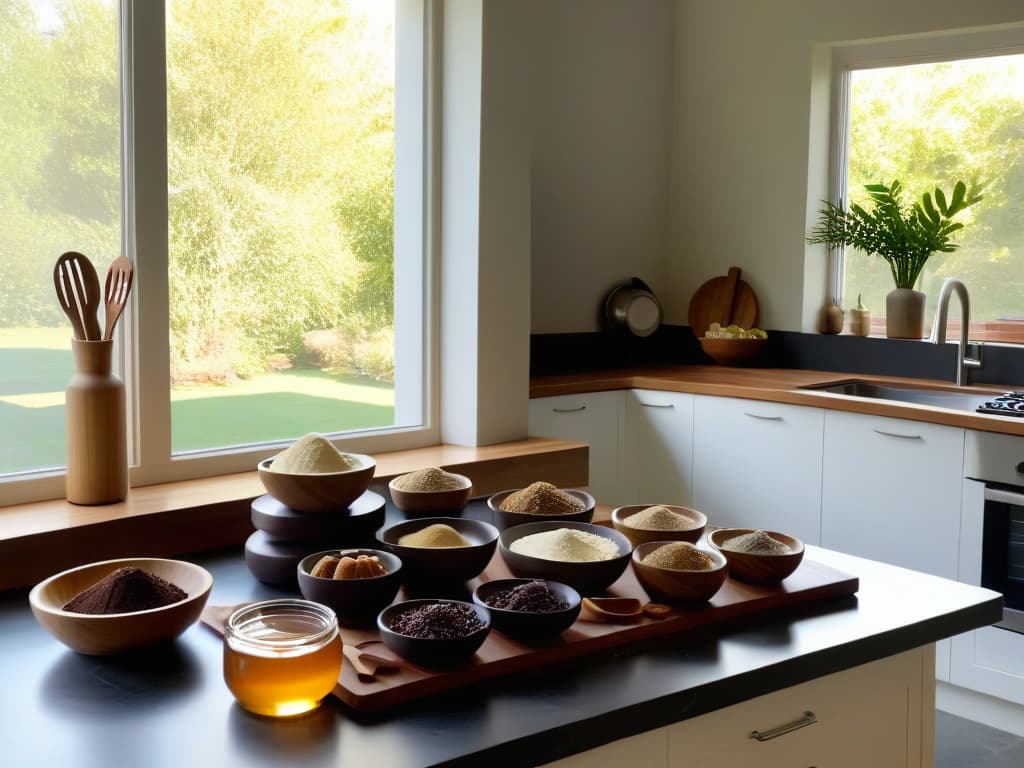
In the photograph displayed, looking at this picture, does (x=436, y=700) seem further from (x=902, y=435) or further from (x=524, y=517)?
(x=902, y=435)

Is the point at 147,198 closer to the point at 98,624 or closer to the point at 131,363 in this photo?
the point at 131,363

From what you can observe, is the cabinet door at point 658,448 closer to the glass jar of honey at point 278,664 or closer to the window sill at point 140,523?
the window sill at point 140,523

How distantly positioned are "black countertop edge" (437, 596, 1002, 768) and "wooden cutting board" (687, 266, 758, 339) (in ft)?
9.40

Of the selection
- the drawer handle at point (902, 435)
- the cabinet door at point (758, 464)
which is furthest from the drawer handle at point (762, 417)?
the drawer handle at point (902, 435)

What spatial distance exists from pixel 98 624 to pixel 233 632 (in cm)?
26

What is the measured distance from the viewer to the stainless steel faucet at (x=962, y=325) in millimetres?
3738

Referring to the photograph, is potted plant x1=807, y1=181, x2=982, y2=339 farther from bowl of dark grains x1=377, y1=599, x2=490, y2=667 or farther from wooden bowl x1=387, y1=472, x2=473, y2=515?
bowl of dark grains x1=377, y1=599, x2=490, y2=667

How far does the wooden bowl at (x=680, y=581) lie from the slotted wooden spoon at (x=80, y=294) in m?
1.19

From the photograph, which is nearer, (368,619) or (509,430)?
(368,619)

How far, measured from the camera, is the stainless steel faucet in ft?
12.3

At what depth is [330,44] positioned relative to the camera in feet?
9.36

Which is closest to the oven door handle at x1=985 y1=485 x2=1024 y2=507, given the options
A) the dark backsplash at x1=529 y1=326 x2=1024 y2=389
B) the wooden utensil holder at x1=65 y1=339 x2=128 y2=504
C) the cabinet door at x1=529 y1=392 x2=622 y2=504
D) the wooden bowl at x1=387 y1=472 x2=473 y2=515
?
the dark backsplash at x1=529 y1=326 x2=1024 y2=389

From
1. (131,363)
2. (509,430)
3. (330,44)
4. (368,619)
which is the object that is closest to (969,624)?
(368,619)

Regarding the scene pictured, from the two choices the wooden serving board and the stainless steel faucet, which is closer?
the wooden serving board
